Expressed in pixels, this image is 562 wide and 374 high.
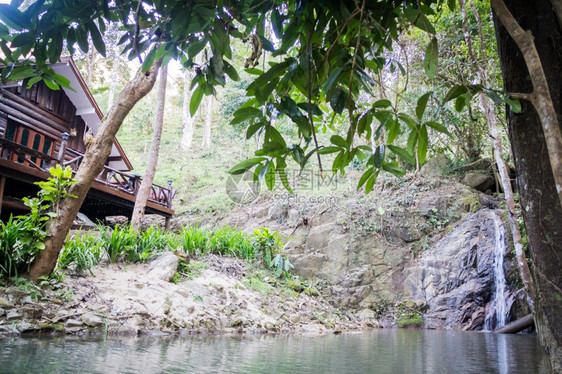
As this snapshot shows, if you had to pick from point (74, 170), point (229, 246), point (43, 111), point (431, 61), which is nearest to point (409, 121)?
point (431, 61)

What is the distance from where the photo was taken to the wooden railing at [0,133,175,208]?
9000 millimetres

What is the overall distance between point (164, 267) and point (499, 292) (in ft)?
25.2

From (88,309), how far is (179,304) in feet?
4.46

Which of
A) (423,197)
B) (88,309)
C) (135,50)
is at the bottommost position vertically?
(88,309)

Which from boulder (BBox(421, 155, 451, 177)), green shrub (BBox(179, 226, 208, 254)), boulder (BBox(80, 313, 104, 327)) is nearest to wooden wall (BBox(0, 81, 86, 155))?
green shrub (BBox(179, 226, 208, 254))

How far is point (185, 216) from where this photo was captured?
1820 cm

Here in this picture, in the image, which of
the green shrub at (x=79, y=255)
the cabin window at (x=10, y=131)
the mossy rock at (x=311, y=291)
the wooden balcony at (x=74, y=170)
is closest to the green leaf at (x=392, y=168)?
the green shrub at (x=79, y=255)

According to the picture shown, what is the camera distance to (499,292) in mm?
9312

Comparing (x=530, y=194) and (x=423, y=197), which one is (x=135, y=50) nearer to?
(x=530, y=194)

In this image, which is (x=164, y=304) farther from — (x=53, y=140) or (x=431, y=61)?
(x=53, y=140)

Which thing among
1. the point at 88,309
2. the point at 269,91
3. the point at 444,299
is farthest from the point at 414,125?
the point at 444,299

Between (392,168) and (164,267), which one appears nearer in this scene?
(392,168)

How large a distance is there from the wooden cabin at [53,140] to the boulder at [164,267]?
14.4ft

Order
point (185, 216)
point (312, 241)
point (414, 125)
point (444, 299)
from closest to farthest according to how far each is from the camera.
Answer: point (414, 125)
point (444, 299)
point (312, 241)
point (185, 216)
